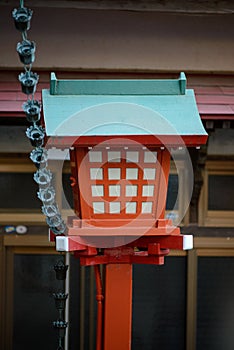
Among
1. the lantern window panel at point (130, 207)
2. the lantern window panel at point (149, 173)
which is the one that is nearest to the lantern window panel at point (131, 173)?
the lantern window panel at point (149, 173)

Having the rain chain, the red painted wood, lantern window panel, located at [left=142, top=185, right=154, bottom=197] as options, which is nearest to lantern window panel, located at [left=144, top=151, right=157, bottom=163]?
lantern window panel, located at [left=142, top=185, right=154, bottom=197]

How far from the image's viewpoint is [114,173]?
456cm

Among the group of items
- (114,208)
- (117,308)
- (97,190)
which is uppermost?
(97,190)

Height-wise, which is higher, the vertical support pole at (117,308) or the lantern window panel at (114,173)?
the lantern window panel at (114,173)

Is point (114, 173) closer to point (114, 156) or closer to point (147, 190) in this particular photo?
point (114, 156)

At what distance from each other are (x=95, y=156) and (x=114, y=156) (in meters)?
0.12

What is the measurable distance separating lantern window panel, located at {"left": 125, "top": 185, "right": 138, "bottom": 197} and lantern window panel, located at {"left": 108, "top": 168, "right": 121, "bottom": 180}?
0.09 meters

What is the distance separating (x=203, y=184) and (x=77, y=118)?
343 cm

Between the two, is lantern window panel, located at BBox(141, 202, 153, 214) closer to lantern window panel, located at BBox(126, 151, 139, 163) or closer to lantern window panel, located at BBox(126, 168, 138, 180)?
lantern window panel, located at BBox(126, 168, 138, 180)

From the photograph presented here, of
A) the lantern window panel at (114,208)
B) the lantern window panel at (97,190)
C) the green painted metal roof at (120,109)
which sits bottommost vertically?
the lantern window panel at (114,208)

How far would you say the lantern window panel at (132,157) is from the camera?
4.54 meters

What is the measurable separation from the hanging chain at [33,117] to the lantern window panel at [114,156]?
0.47m

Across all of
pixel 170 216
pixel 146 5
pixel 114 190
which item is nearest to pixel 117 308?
pixel 114 190

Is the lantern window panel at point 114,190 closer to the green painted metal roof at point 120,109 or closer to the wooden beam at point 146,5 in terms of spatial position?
the green painted metal roof at point 120,109
